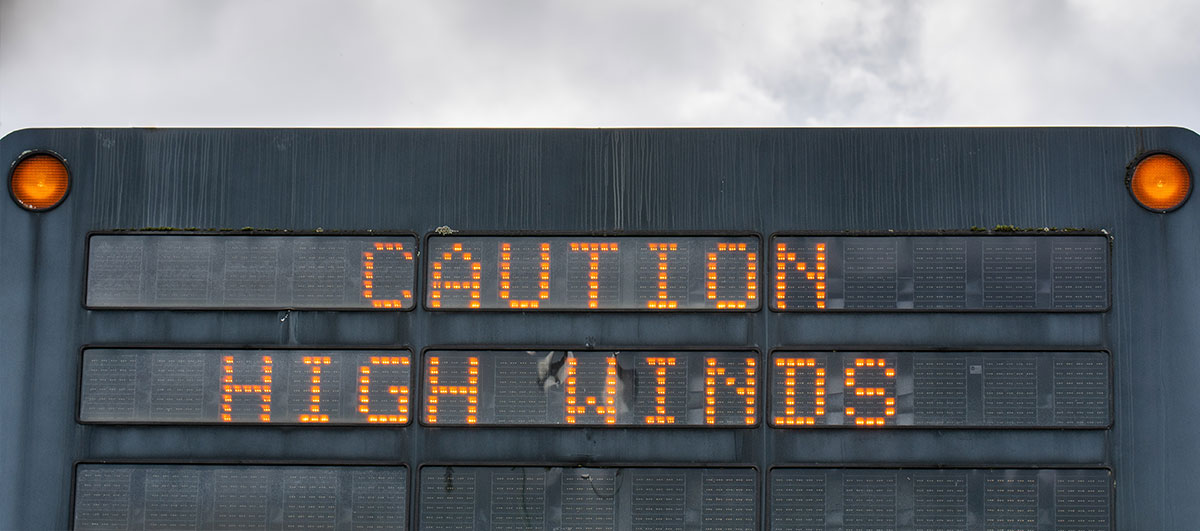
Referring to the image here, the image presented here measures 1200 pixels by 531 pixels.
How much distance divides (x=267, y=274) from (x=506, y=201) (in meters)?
2.21

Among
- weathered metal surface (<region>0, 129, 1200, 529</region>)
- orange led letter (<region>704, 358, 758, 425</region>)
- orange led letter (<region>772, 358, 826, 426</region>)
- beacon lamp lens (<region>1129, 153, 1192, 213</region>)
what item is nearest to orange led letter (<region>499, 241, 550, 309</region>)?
weathered metal surface (<region>0, 129, 1200, 529</region>)

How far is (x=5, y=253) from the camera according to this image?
6180 mm

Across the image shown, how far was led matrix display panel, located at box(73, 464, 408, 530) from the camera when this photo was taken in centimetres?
599

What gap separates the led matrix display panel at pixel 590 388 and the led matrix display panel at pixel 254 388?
0.38 m

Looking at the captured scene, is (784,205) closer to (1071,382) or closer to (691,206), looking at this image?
(691,206)

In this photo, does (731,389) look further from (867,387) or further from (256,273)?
(256,273)

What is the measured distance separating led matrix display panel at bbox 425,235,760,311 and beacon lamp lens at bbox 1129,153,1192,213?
348 cm

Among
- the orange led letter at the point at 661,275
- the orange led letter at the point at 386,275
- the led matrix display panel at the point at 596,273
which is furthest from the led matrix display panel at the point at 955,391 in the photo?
the orange led letter at the point at 386,275

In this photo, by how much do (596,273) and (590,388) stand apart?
100 centimetres

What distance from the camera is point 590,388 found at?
599 centimetres

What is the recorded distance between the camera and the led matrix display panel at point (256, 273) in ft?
19.9

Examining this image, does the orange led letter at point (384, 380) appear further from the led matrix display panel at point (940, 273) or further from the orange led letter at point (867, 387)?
the orange led letter at point (867, 387)

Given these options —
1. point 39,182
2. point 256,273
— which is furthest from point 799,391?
point 39,182

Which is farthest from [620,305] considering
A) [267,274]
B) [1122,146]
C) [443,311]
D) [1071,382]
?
[1122,146]
